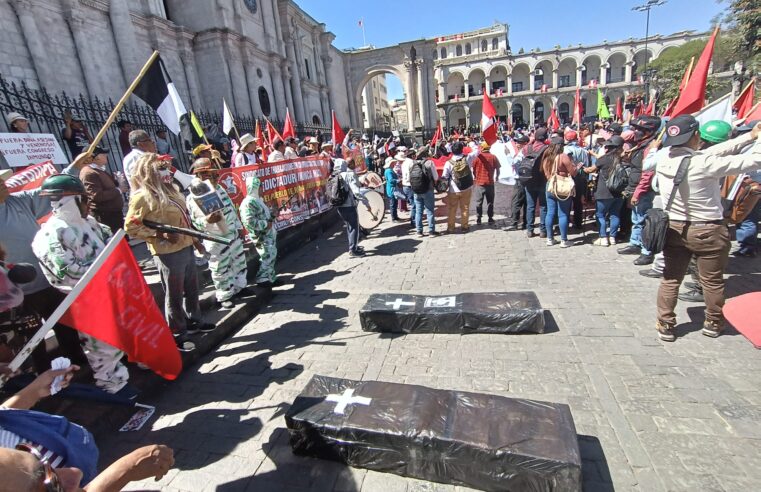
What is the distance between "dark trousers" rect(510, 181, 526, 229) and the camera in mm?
7914

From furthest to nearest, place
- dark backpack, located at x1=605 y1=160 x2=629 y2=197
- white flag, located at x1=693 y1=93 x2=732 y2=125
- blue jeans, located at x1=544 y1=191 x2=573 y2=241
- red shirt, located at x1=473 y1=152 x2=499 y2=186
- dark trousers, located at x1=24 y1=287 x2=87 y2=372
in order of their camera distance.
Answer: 1. red shirt, located at x1=473 y1=152 x2=499 y2=186
2. blue jeans, located at x1=544 y1=191 x2=573 y2=241
3. dark backpack, located at x1=605 y1=160 x2=629 y2=197
4. white flag, located at x1=693 y1=93 x2=732 y2=125
5. dark trousers, located at x1=24 y1=287 x2=87 y2=372

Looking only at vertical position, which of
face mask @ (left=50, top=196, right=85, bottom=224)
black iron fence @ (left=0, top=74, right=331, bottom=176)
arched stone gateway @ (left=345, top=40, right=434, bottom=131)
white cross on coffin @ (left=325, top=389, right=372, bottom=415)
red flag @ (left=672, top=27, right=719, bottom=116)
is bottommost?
white cross on coffin @ (left=325, top=389, right=372, bottom=415)

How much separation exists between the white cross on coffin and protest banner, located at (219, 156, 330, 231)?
4487 mm

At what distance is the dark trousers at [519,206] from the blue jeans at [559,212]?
1115 millimetres

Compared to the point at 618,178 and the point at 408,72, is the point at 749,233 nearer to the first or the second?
the point at 618,178

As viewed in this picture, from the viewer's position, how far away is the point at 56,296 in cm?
333

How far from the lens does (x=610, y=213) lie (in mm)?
6621

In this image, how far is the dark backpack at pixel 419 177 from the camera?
7594 millimetres

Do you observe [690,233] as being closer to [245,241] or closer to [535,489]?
[535,489]

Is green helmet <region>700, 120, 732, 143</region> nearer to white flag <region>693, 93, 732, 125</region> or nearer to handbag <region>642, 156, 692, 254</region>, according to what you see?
handbag <region>642, 156, 692, 254</region>

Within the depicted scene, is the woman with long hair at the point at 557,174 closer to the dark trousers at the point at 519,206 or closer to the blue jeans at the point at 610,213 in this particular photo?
the blue jeans at the point at 610,213

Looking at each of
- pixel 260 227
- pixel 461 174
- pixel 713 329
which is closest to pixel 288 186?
pixel 260 227

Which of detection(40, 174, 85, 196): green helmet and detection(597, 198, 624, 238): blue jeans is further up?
detection(40, 174, 85, 196): green helmet

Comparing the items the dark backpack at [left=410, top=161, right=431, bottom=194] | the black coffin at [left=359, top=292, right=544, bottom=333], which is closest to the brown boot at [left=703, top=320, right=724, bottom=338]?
the black coffin at [left=359, top=292, right=544, bottom=333]
